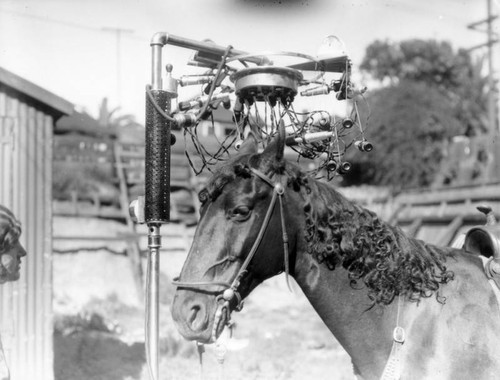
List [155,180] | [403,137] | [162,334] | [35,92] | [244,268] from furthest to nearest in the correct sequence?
[403,137] < [162,334] < [35,92] < [155,180] < [244,268]

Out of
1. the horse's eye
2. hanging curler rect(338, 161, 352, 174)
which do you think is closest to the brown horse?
the horse's eye

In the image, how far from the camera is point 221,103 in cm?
335

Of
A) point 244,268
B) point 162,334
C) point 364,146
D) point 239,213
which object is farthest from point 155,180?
point 162,334

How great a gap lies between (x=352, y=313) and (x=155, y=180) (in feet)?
3.99

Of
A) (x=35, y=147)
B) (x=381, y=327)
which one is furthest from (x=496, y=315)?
(x=35, y=147)

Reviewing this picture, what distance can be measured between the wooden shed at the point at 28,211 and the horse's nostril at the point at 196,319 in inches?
180

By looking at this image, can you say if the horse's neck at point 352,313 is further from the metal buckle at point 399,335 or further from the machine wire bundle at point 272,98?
the machine wire bundle at point 272,98

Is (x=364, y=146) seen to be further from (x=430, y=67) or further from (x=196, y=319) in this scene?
(x=430, y=67)

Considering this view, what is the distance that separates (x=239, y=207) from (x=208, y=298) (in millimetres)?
415

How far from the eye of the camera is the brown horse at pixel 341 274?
261cm

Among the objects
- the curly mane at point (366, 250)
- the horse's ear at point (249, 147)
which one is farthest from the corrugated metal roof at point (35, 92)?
the curly mane at point (366, 250)

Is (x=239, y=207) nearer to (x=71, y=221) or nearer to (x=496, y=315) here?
(x=496, y=315)

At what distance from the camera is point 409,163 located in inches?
968

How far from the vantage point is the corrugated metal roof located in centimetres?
648
